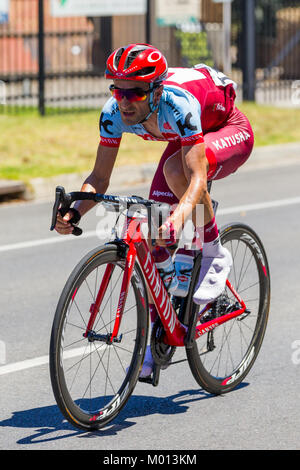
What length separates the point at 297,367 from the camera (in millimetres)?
5648

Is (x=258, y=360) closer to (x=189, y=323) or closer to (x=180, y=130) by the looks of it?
(x=189, y=323)

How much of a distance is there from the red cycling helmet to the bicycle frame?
0.64 metres

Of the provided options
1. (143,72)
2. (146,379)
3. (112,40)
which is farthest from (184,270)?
(112,40)

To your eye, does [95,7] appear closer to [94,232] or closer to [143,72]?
[94,232]

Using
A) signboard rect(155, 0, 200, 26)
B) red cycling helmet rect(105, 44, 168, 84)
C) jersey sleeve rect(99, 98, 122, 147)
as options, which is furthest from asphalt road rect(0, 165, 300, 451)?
signboard rect(155, 0, 200, 26)

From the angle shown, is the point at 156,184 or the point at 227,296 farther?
the point at 227,296

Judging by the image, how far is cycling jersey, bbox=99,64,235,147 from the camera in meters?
4.49

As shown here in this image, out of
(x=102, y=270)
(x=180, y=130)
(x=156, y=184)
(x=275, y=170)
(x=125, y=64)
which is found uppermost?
(x=125, y=64)

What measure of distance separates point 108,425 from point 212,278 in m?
0.90

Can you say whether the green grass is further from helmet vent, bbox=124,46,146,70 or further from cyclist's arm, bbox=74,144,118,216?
helmet vent, bbox=124,46,146,70

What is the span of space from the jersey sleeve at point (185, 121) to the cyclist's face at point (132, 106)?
0.13m

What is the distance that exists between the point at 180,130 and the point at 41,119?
12613mm

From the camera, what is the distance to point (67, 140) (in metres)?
14.7

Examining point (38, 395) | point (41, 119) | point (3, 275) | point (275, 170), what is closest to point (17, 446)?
point (38, 395)
